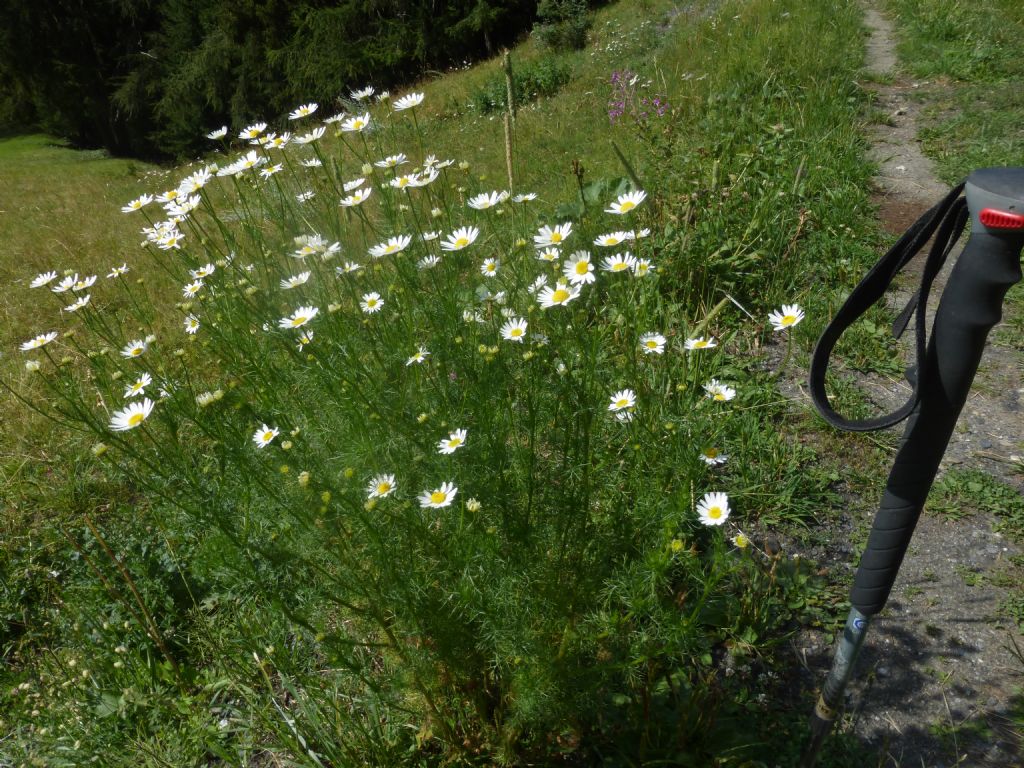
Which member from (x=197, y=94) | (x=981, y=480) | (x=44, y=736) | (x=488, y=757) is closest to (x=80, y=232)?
(x=44, y=736)

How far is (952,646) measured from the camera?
1740 mm

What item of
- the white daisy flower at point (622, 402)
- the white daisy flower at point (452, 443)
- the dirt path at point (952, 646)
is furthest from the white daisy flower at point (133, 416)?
the dirt path at point (952, 646)

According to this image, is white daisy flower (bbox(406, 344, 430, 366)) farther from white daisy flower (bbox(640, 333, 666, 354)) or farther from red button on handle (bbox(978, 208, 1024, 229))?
red button on handle (bbox(978, 208, 1024, 229))

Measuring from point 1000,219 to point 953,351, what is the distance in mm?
205

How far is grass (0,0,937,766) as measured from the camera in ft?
5.06

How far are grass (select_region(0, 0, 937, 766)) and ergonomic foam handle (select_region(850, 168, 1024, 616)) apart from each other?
0.34 meters

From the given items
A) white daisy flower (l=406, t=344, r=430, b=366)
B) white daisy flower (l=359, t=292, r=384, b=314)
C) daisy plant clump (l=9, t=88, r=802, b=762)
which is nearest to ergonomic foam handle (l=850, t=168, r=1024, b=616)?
daisy plant clump (l=9, t=88, r=802, b=762)

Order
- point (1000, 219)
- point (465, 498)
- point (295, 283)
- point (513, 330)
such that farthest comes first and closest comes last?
point (295, 283)
point (513, 330)
point (465, 498)
point (1000, 219)

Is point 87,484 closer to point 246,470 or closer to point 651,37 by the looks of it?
point 246,470

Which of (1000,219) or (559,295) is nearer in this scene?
(1000,219)

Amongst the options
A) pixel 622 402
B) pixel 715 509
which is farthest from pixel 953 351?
pixel 622 402

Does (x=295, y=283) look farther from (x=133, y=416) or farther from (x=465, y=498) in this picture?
(x=465, y=498)

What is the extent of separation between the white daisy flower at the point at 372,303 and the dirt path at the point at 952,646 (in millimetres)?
1560

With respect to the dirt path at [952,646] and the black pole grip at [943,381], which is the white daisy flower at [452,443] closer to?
the black pole grip at [943,381]
